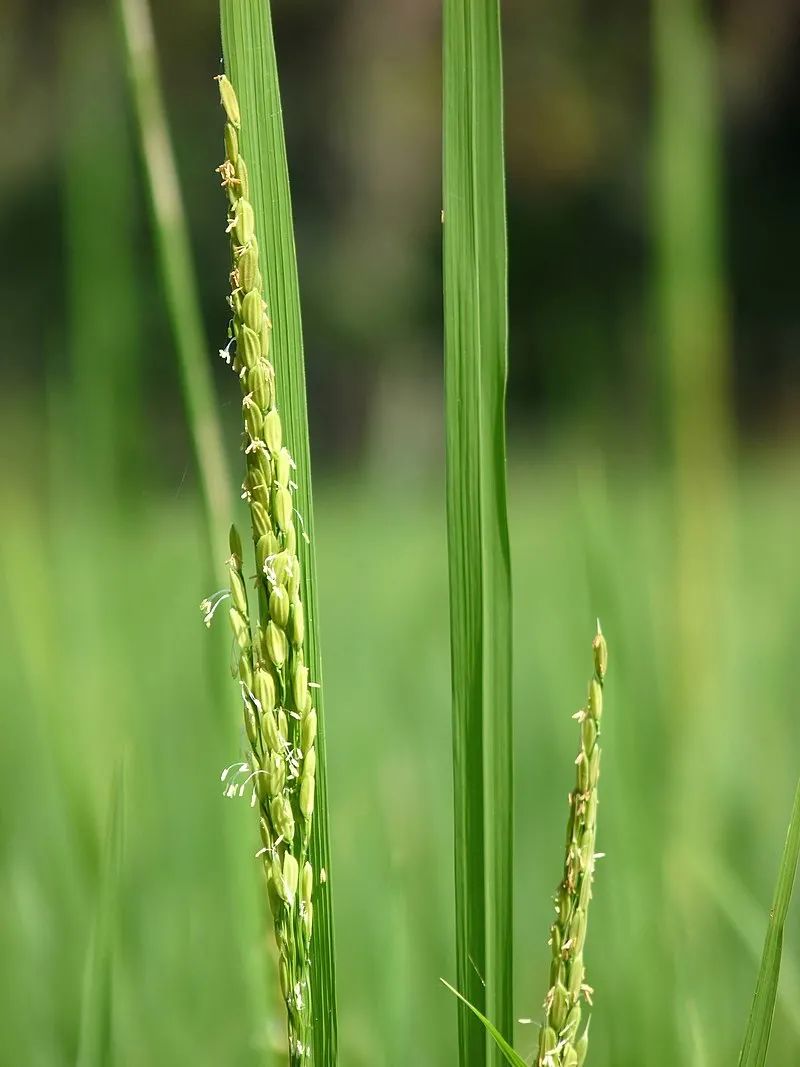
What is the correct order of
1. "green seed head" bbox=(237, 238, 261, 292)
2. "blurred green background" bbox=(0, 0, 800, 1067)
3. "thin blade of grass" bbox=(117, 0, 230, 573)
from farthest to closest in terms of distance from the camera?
1. "blurred green background" bbox=(0, 0, 800, 1067)
2. "thin blade of grass" bbox=(117, 0, 230, 573)
3. "green seed head" bbox=(237, 238, 261, 292)

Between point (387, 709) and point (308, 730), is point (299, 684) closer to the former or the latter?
point (308, 730)

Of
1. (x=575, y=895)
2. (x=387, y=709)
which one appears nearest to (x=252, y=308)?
(x=575, y=895)

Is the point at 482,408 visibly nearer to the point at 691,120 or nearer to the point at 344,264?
the point at 691,120

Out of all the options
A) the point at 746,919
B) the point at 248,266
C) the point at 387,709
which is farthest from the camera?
the point at 387,709

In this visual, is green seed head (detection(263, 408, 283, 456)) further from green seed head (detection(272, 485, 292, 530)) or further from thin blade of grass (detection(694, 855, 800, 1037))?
thin blade of grass (detection(694, 855, 800, 1037))

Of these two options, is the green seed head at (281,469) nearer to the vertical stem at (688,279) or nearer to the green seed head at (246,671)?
the green seed head at (246,671)

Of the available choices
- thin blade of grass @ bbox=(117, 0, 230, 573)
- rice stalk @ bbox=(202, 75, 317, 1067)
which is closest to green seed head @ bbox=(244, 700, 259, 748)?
rice stalk @ bbox=(202, 75, 317, 1067)
